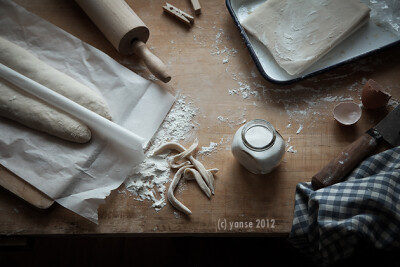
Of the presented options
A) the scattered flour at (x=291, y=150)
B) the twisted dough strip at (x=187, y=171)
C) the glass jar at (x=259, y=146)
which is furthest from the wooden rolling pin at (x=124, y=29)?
the scattered flour at (x=291, y=150)

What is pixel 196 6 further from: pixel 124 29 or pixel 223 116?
pixel 223 116

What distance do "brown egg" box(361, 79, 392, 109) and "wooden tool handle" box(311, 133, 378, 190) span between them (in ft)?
0.35

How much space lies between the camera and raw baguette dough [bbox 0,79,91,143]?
105 centimetres

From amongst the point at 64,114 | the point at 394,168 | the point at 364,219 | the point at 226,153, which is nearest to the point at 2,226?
the point at 64,114

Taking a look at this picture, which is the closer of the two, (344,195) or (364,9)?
(344,195)

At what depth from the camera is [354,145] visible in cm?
101

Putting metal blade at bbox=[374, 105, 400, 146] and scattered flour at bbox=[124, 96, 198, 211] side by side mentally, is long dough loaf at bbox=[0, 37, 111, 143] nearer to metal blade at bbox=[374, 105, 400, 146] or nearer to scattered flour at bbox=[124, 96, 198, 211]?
scattered flour at bbox=[124, 96, 198, 211]

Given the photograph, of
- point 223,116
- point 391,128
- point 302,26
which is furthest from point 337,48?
point 223,116

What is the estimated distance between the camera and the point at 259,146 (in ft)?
3.08

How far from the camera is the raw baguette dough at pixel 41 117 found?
1048mm

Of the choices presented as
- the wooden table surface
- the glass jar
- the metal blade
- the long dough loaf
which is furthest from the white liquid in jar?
the long dough loaf

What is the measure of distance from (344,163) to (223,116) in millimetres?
373

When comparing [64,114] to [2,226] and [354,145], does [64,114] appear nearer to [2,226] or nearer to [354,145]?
[2,226]

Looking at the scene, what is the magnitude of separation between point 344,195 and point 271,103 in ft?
1.15
